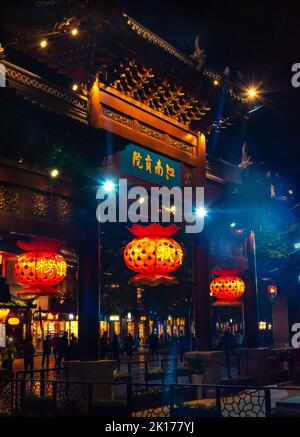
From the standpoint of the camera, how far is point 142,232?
1068cm

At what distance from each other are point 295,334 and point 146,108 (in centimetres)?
707

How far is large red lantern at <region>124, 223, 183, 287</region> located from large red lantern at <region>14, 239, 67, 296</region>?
4.96 feet

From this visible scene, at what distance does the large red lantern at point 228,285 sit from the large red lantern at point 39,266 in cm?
675

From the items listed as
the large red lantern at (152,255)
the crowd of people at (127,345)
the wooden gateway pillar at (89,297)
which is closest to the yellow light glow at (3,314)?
the crowd of people at (127,345)

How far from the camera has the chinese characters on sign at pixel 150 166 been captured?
11203mm

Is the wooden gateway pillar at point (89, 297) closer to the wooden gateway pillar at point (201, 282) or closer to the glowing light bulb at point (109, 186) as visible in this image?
the glowing light bulb at point (109, 186)

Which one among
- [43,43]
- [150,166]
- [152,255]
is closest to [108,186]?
[150,166]

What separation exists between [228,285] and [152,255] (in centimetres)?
570

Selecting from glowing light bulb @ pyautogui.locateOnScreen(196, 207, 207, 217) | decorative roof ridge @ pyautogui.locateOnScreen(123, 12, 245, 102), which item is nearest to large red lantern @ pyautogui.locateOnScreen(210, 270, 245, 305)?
glowing light bulb @ pyautogui.locateOnScreen(196, 207, 207, 217)

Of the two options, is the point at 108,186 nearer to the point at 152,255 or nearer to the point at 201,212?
the point at 152,255

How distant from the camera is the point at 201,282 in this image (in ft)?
43.5

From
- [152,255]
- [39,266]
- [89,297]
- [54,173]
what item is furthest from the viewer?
[89,297]

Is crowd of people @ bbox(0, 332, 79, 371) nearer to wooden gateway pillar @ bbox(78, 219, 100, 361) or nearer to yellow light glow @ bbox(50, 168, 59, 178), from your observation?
wooden gateway pillar @ bbox(78, 219, 100, 361)

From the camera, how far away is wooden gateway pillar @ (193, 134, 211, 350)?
13.2 m
